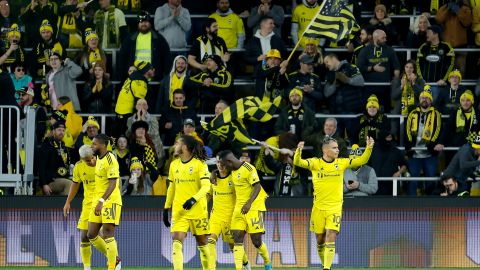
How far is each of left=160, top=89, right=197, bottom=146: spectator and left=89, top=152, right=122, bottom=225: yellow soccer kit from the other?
192 inches

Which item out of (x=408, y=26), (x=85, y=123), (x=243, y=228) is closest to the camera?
(x=243, y=228)

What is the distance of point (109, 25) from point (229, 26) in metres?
2.35

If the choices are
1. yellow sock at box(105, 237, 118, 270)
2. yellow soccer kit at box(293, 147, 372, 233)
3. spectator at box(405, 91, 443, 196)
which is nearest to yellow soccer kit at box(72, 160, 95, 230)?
yellow sock at box(105, 237, 118, 270)

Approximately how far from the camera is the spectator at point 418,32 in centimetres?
2605

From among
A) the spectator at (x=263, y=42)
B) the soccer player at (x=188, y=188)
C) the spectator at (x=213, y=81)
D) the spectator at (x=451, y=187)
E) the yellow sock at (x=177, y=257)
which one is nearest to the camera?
the yellow sock at (x=177, y=257)

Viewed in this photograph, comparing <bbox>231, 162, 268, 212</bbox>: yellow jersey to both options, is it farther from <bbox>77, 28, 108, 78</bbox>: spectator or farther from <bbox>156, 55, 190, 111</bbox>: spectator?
<bbox>77, 28, 108, 78</bbox>: spectator

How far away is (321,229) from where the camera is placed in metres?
20.5

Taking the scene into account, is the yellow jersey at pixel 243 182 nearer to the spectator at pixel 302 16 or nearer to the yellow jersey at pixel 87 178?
the yellow jersey at pixel 87 178

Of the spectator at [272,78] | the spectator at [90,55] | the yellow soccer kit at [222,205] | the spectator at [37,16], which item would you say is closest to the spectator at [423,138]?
the spectator at [272,78]

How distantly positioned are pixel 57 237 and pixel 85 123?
2.40 m

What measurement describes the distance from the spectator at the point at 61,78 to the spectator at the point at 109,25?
0.92 metres

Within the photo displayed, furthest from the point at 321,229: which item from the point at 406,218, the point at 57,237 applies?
the point at 57,237

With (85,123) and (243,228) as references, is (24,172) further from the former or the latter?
(243,228)

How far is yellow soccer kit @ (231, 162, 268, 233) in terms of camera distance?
20.0 meters
